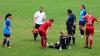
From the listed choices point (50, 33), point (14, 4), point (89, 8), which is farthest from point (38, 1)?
point (50, 33)

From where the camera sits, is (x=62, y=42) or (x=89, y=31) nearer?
(x=62, y=42)

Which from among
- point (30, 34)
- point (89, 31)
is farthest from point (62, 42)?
point (30, 34)

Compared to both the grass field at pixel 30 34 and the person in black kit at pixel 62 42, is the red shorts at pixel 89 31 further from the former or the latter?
the person in black kit at pixel 62 42

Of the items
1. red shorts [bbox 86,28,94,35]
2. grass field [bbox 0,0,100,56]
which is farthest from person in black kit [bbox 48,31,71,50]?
red shorts [bbox 86,28,94,35]

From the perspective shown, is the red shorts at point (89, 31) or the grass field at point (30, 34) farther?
the red shorts at point (89, 31)

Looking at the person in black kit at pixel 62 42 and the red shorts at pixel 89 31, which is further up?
the red shorts at pixel 89 31

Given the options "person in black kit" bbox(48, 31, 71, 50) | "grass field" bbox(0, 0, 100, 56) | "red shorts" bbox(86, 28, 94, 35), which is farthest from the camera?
"red shorts" bbox(86, 28, 94, 35)

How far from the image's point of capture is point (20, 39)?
27.7 metres

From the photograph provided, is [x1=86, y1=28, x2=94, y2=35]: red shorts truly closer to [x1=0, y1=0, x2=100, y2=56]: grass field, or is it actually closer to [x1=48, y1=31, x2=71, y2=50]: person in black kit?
[x1=0, y1=0, x2=100, y2=56]: grass field

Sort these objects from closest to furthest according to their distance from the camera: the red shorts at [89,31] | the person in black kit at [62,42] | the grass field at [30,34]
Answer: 1. the grass field at [30,34]
2. the person in black kit at [62,42]
3. the red shorts at [89,31]

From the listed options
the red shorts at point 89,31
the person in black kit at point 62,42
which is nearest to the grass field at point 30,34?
the person in black kit at point 62,42

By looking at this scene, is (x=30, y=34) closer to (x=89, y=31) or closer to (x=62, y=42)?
(x=62, y=42)

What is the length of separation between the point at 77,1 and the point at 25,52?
1481 inches

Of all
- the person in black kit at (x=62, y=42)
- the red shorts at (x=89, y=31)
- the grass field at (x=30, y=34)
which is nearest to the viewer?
the grass field at (x=30, y=34)
